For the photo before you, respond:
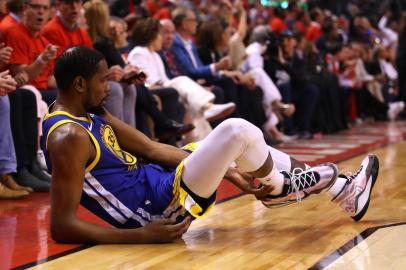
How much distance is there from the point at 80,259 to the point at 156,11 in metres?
7.00

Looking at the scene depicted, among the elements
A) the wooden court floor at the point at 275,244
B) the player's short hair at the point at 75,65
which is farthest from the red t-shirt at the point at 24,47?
the player's short hair at the point at 75,65

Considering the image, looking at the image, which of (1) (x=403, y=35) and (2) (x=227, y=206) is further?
(1) (x=403, y=35)

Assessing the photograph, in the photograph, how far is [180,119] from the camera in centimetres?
689

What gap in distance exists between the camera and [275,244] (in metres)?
3.28

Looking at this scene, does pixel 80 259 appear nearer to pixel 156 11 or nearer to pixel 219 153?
pixel 219 153

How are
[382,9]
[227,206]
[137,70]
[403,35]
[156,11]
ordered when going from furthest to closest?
1. [382,9]
2. [403,35]
3. [156,11]
4. [137,70]
5. [227,206]

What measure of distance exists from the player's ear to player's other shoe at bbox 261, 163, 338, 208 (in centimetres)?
92

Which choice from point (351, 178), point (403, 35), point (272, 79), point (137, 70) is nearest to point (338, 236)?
point (351, 178)

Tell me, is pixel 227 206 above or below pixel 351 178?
below

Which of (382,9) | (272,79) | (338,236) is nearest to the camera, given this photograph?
(338,236)

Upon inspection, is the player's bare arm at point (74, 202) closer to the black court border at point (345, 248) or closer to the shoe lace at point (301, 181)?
the shoe lace at point (301, 181)

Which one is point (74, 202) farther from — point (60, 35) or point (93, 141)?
point (60, 35)

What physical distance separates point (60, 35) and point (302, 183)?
2.96m

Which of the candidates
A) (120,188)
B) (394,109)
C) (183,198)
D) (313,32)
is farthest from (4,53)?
(394,109)
